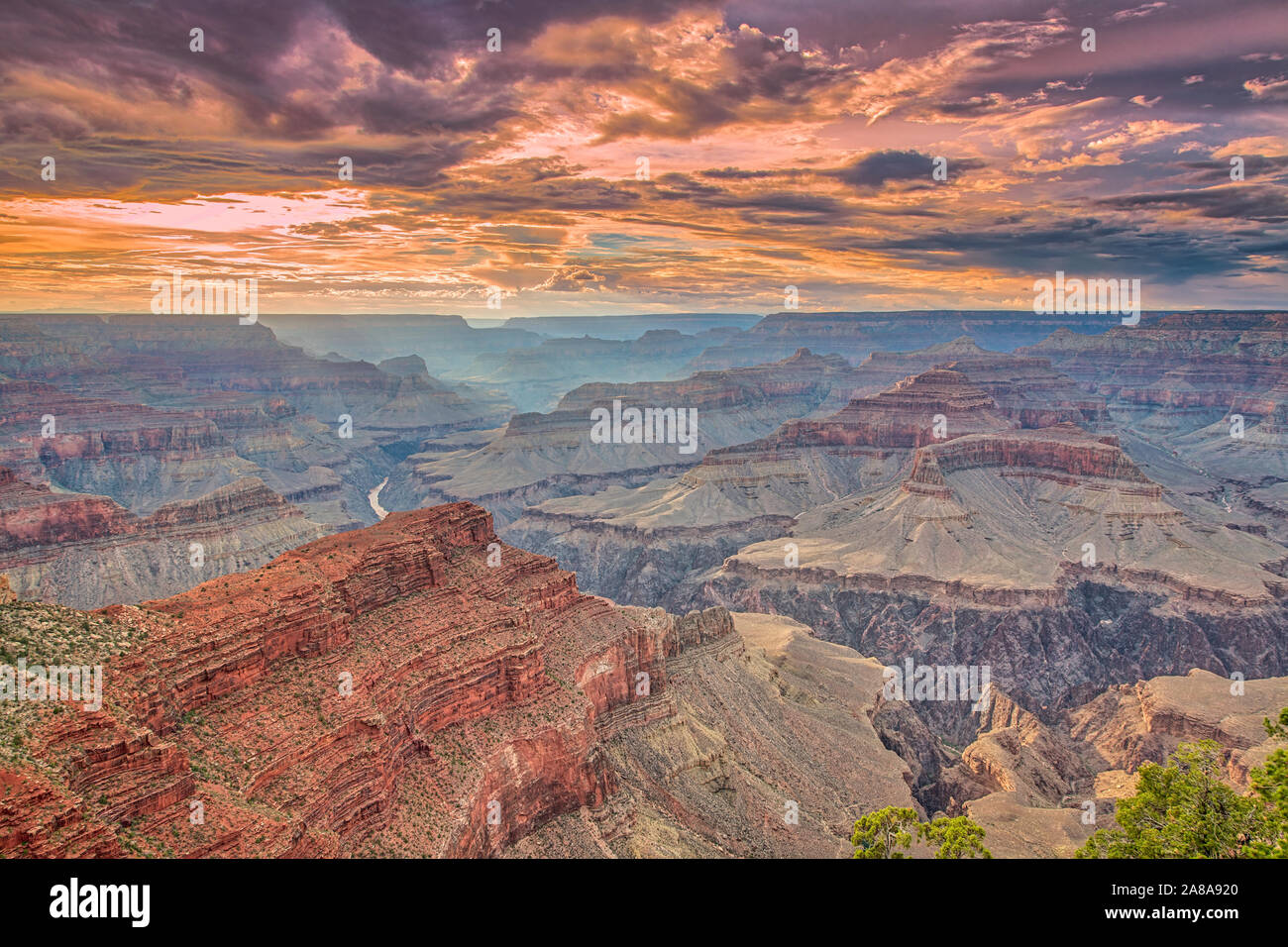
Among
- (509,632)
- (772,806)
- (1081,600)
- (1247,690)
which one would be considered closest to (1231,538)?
(1081,600)

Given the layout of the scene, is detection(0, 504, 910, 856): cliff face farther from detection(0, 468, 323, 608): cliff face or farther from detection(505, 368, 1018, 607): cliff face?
detection(0, 468, 323, 608): cliff face

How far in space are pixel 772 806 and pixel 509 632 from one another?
24.5m

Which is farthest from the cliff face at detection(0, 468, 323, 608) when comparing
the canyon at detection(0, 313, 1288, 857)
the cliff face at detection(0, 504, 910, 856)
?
the cliff face at detection(0, 504, 910, 856)

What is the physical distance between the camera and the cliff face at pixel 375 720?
101 feet

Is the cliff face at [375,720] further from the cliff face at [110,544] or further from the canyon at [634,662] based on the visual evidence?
the cliff face at [110,544]

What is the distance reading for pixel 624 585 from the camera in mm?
162000

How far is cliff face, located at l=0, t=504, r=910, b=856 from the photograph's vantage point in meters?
30.7


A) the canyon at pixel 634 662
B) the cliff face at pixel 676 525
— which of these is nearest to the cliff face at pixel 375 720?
the canyon at pixel 634 662

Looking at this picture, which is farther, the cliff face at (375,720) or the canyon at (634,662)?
the canyon at (634,662)

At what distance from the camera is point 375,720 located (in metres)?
40.4

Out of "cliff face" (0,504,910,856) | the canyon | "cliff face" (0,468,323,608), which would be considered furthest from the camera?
"cliff face" (0,468,323,608)

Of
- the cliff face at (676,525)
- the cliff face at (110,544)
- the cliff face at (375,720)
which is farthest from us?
the cliff face at (676,525)

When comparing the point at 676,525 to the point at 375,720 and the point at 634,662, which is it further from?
the point at 375,720

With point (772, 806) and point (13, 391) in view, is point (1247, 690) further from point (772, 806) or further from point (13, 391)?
point (13, 391)
